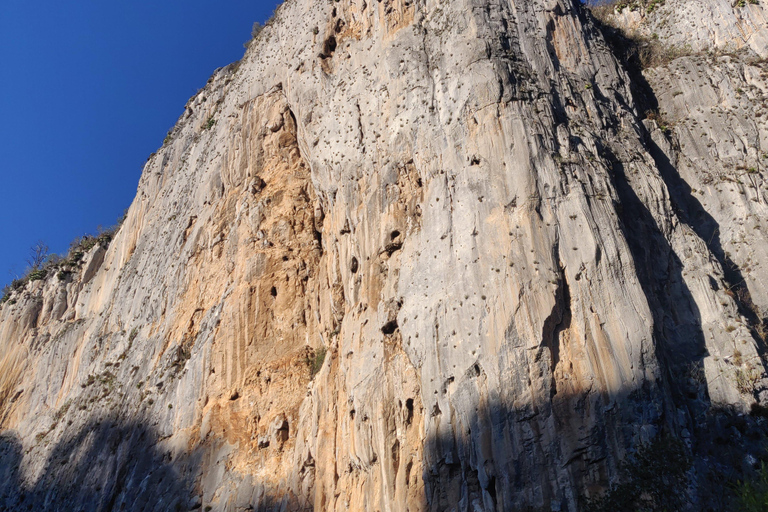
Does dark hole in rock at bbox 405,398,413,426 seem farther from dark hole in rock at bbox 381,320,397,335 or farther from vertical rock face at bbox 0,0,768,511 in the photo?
dark hole in rock at bbox 381,320,397,335

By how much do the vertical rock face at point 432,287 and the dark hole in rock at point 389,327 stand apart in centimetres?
4

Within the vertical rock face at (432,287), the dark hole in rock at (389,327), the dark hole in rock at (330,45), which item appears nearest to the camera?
the vertical rock face at (432,287)

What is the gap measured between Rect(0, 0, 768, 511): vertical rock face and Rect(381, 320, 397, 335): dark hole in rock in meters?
0.04

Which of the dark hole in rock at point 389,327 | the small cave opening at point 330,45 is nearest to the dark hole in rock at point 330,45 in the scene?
the small cave opening at point 330,45

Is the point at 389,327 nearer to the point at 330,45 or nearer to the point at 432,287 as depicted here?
the point at 432,287

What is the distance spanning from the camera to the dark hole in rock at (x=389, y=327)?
14.6m

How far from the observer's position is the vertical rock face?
11906mm

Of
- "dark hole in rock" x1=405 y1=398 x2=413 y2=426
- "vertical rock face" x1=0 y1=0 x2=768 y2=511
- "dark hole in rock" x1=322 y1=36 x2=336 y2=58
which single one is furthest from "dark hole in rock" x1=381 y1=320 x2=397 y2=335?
"dark hole in rock" x1=322 y1=36 x2=336 y2=58

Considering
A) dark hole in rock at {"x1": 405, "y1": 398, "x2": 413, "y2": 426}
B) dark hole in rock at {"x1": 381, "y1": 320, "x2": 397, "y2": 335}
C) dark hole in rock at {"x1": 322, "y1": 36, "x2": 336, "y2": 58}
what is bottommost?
dark hole in rock at {"x1": 405, "y1": 398, "x2": 413, "y2": 426}

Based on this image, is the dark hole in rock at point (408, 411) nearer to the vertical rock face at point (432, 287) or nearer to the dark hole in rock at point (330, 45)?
the vertical rock face at point (432, 287)

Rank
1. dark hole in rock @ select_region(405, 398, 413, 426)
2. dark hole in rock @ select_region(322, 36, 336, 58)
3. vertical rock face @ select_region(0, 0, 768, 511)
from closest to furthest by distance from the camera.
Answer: vertical rock face @ select_region(0, 0, 768, 511)
dark hole in rock @ select_region(405, 398, 413, 426)
dark hole in rock @ select_region(322, 36, 336, 58)

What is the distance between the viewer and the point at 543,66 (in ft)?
56.0

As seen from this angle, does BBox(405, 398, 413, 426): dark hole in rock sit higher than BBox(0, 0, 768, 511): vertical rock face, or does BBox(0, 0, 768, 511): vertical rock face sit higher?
BBox(0, 0, 768, 511): vertical rock face

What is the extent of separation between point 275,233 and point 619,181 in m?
11.0
